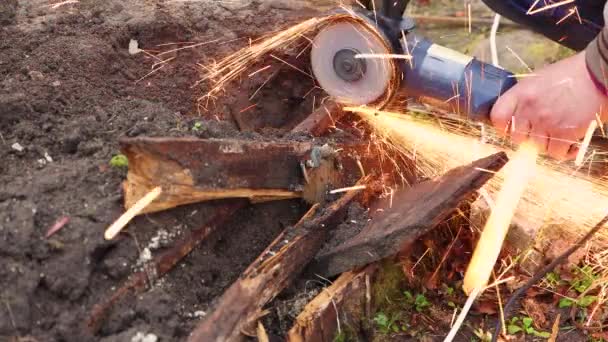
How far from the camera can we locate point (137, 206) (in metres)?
2.10

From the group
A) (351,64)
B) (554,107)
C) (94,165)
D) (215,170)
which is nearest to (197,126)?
(215,170)

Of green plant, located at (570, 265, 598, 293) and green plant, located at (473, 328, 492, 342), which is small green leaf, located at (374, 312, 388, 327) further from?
green plant, located at (570, 265, 598, 293)

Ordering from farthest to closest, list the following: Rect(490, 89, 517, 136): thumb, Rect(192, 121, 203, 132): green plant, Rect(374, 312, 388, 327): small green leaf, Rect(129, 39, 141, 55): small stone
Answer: Rect(129, 39, 141, 55): small stone, Rect(490, 89, 517, 136): thumb, Rect(374, 312, 388, 327): small green leaf, Rect(192, 121, 203, 132): green plant

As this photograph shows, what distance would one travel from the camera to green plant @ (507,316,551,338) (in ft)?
8.85

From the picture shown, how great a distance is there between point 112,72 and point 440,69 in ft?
4.78

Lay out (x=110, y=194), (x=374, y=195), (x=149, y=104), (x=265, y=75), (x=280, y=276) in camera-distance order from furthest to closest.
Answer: (x=265, y=75) → (x=374, y=195) → (x=149, y=104) → (x=280, y=276) → (x=110, y=194)

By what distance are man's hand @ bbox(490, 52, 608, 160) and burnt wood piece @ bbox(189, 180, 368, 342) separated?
2.46 feet

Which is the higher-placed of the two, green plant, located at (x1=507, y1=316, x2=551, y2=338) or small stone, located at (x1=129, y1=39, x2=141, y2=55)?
small stone, located at (x1=129, y1=39, x2=141, y2=55)

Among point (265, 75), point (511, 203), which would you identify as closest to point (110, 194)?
point (265, 75)

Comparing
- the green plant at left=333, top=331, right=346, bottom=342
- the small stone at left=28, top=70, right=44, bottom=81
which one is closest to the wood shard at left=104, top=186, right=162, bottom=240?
the green plant at left=333, top=331, right=346, bottom=342

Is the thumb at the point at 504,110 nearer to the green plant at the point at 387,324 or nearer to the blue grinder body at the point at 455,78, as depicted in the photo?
the blue grinder body at the point at 455,78

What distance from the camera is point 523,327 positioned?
2723 mm

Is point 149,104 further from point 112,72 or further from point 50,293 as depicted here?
point 50,293

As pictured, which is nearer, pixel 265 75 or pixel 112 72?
pixel 112 72
